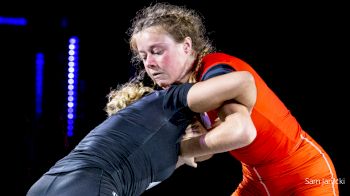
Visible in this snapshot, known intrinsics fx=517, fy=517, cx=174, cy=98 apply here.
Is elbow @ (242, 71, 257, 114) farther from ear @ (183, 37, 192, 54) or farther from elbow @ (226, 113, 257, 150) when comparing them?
ear @ (183, 37, 192, 54)

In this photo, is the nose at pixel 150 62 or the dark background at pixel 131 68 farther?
the dark background at pixel 131 68

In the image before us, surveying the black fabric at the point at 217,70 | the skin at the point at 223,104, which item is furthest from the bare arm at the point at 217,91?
the black fabric at the point at 217,70

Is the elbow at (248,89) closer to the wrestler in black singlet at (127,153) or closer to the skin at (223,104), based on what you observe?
the skin at (223,104)

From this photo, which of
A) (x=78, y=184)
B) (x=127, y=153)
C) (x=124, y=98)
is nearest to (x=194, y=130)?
(x=124, y=98)

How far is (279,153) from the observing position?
212cm

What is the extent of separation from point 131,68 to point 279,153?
2302 millimetres

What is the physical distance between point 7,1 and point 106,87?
103cm

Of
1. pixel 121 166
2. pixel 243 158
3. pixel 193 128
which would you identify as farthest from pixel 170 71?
pixel 121 166

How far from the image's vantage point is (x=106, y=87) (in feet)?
14.0

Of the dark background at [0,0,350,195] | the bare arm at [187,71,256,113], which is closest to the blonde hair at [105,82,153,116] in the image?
the bare arm at [187,71,256,113]

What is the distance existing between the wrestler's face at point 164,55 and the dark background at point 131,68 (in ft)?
5.70

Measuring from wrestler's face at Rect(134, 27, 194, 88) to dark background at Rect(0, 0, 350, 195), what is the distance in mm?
1738

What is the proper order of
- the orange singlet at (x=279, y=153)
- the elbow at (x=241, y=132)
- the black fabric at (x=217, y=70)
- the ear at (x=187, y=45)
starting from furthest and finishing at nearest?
the ear at (x=187, y=45) < the orange singlet at (x=279, y=153) < the black fabric at (x=217, y=70) < the elbow at (x=241, y=132)

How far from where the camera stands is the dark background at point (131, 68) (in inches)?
158
